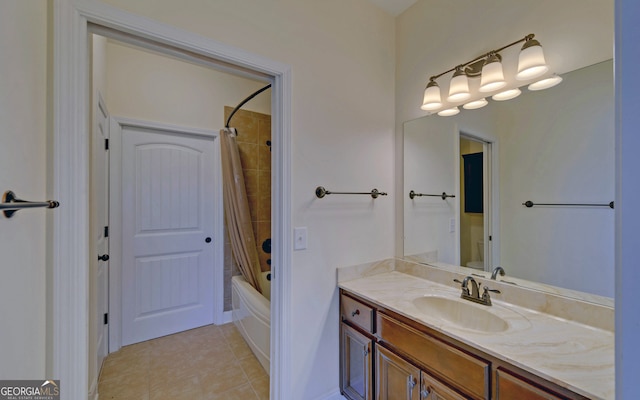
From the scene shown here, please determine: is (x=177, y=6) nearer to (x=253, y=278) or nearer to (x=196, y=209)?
(x=196, y=209)

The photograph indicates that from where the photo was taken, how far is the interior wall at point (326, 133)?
1496mm

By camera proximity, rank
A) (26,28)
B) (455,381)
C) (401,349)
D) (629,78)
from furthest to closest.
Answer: (401,349), (455,381), (26,28), (629,78)

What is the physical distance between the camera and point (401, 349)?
1.34 m

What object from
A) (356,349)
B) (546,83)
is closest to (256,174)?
(356,349)

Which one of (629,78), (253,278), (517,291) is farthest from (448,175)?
(253,278)

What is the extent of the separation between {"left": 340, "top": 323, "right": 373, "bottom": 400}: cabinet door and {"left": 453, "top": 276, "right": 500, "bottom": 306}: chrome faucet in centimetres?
62

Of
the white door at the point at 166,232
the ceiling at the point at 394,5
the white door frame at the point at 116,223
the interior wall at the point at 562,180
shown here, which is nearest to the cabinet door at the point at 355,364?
the interior wall at the point at 562,180

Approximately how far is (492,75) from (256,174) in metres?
2.53

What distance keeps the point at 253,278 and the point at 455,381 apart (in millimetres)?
2084

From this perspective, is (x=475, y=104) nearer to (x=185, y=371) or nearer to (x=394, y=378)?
(x=394, y=378)

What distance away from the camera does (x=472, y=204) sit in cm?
168

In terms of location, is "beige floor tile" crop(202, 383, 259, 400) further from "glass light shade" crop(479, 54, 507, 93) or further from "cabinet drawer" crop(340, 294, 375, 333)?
"glass light shade" crop(479, 54, 507, 93)

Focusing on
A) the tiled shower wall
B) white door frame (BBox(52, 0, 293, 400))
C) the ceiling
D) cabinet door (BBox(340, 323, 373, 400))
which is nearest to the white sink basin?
cabinet door (BBox(340, 323, 373, 400))

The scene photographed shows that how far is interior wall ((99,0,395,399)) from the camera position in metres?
1.50
